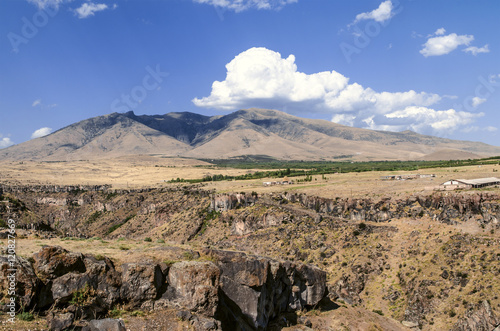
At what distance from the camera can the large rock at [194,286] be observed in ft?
62.1

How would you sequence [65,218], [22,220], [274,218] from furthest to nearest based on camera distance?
[65,218] < [274,218] < [22,220]

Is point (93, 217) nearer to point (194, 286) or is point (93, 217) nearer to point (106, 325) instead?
point (194, 286)

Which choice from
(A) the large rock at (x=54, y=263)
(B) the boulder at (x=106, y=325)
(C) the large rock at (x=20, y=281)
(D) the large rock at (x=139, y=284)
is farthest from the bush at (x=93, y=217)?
(B) the boulder at (x=106, y=325)

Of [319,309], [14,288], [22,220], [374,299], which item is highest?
[14,288]

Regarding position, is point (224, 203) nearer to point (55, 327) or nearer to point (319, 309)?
point (319, 309)

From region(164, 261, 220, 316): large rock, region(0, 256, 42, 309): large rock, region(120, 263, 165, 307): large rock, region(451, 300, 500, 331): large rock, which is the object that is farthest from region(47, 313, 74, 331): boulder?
region(451, 300, 500, 331): large rock

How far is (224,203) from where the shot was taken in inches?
3642

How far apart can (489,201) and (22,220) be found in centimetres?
7781

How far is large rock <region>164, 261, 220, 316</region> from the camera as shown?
62.1ft

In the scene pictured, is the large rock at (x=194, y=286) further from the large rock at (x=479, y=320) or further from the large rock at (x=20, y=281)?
the large rock at (x=479, y=320)

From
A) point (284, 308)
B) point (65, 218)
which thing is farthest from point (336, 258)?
point (65, 218)

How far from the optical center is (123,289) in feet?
62.1

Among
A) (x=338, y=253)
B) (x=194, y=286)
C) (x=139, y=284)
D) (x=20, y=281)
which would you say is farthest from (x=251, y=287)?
(x=338, y=253)

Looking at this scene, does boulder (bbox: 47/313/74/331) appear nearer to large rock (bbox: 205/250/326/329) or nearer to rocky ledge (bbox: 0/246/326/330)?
rocky ledge (bbox: 0/246/326/330)
